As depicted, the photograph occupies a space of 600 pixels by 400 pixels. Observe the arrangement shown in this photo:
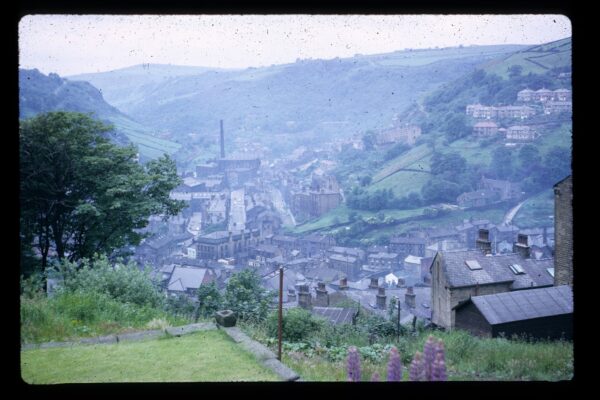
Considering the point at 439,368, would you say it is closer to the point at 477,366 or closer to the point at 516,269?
the point at 477,366

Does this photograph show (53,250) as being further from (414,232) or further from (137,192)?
(414,232)

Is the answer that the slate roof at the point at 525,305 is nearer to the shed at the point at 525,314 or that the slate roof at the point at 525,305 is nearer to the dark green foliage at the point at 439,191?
the shed at the point at 525,314

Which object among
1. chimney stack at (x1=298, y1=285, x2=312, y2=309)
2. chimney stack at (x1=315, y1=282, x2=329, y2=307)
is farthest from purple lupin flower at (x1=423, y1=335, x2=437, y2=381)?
chimney stack at (x1=315, y1=282, x2=329, y2=307)

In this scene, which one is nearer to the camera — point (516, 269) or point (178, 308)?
point (178, 308)

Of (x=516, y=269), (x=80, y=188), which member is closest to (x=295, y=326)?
(x=80, y=188)

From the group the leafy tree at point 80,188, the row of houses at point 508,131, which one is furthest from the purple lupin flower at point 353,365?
the row of houses at point 508,131

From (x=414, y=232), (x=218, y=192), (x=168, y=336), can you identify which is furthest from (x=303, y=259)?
(x=168, y=336)
